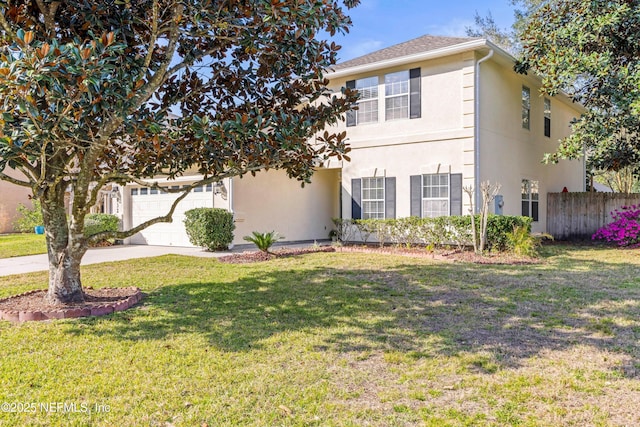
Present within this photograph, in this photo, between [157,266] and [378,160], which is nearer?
[157,266]

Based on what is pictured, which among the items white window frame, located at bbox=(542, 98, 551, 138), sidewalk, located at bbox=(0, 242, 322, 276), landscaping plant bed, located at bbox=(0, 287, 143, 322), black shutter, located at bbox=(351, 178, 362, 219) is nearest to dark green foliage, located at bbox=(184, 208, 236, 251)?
sidewalk, located at bbox=(0, 242, 322, 276)

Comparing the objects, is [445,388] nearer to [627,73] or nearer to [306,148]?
[306,148]

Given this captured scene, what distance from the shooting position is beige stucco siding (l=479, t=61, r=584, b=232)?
13.1 meters

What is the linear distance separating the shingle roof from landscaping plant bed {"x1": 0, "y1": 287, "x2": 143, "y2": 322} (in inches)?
358

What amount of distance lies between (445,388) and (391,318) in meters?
2.07

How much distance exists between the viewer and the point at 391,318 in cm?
567

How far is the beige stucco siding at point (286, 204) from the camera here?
14.3m

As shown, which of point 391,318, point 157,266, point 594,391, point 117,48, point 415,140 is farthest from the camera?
point 415,140

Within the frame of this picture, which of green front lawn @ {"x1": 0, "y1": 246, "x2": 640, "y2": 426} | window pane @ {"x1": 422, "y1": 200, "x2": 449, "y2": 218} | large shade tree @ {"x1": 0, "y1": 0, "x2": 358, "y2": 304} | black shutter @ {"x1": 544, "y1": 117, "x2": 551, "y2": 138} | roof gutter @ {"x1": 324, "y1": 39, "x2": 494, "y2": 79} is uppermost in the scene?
roof gutter @ {"x1": 324, "y1": 39, "x2": 494, "y2": 79}

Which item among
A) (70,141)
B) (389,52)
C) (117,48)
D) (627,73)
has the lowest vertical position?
(70,141)

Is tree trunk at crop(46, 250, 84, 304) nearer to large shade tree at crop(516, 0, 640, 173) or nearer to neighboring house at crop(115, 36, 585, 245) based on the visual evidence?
neighboring house at crop(115, 36, 585, 245)

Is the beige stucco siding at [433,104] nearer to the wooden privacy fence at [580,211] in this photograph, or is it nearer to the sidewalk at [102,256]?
the sidewalk at [102,256]

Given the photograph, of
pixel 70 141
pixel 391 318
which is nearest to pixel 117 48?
pixel 70 141

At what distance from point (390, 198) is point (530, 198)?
5.51 meters
